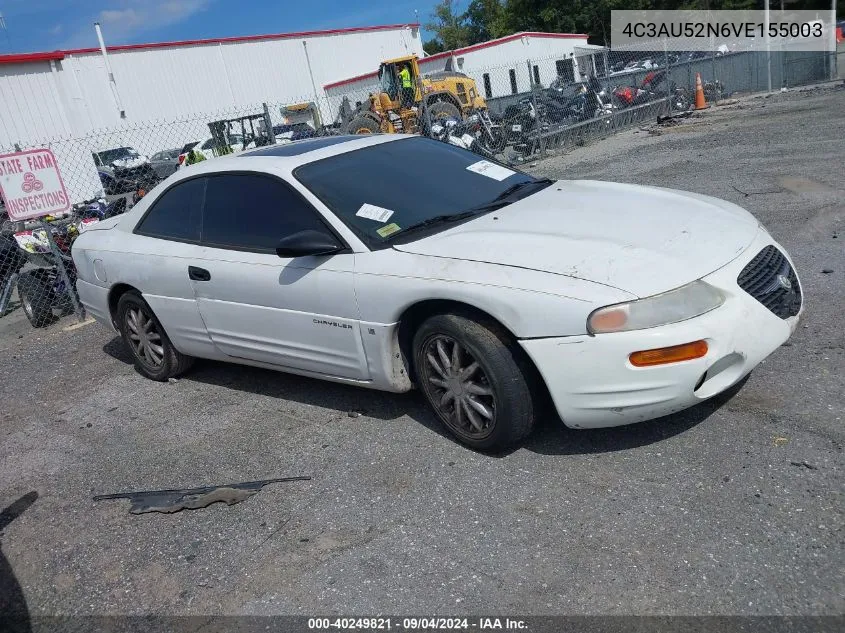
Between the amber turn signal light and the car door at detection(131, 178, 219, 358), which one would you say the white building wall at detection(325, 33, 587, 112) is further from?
the amber turn signal light

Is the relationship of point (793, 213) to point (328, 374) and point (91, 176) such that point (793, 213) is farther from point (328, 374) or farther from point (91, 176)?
point (91, 176)

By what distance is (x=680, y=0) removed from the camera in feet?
175

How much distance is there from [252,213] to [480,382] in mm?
1862

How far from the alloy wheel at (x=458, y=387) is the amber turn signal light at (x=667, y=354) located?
2.31 feet

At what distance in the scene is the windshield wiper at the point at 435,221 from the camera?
3.92 metres

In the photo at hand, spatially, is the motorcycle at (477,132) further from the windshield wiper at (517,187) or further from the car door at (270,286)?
the car door at (270,286)

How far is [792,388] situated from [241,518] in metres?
2.83

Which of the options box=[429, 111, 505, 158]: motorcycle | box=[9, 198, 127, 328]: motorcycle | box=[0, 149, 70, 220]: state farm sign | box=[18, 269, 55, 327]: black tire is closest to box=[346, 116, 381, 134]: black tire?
box=[429, 111, 505, 158]: motorcycle

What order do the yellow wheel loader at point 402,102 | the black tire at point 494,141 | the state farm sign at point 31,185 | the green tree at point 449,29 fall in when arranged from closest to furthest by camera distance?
the state farm sign at point 31,185 → the black tire at point 494,141 → the yellow wheel loader at point 402,102 → the green tree at point 449,29

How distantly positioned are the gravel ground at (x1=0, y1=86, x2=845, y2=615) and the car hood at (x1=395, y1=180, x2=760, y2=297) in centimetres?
83

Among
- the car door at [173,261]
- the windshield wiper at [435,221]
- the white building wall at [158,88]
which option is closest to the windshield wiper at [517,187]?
the windshield wiper at [435,221]

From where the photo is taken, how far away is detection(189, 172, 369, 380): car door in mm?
3938

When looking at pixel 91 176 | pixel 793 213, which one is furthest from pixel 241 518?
pixel 91 176

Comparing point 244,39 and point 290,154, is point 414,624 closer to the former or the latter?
point 290,154
